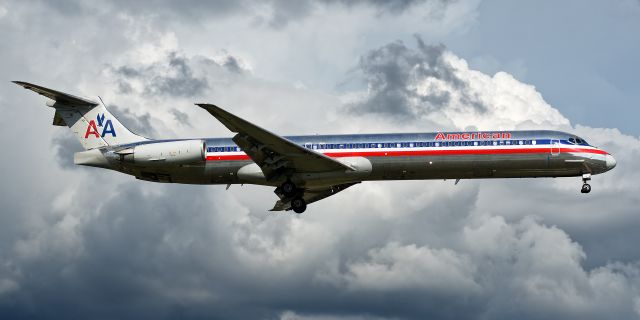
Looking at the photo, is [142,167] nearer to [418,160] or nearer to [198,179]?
[198,179]

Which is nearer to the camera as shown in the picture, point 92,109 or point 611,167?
point 611,167

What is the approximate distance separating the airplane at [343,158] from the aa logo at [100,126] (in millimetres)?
1938

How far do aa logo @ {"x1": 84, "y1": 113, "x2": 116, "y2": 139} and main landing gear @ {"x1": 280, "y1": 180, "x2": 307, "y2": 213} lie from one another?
1102cm

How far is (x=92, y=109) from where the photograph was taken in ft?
173

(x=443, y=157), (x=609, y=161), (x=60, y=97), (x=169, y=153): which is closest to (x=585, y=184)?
(x=609, y=161)

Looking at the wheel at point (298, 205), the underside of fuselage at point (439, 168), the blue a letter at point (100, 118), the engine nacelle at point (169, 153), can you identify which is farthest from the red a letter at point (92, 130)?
the wheel at point (298, 205)

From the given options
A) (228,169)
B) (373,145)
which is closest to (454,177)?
(373,145)

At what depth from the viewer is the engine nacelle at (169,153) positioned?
1890 inches

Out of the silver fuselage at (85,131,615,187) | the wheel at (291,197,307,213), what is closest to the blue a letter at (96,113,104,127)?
the silver fuselage at (85,131,615,187)

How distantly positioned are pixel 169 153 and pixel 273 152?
5.69m

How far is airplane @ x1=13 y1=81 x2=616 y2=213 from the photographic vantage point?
1855 inches

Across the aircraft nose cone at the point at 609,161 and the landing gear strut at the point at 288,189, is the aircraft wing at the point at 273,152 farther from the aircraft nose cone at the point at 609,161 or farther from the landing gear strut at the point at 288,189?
the aircraft nose cone at the point at 609,161

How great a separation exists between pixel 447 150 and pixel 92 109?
21.2 meters

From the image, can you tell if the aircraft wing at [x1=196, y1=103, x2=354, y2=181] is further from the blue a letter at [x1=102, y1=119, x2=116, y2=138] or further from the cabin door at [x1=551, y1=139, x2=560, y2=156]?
the cabin door at [x1=551, y1=139, x2=560, y2=156]
